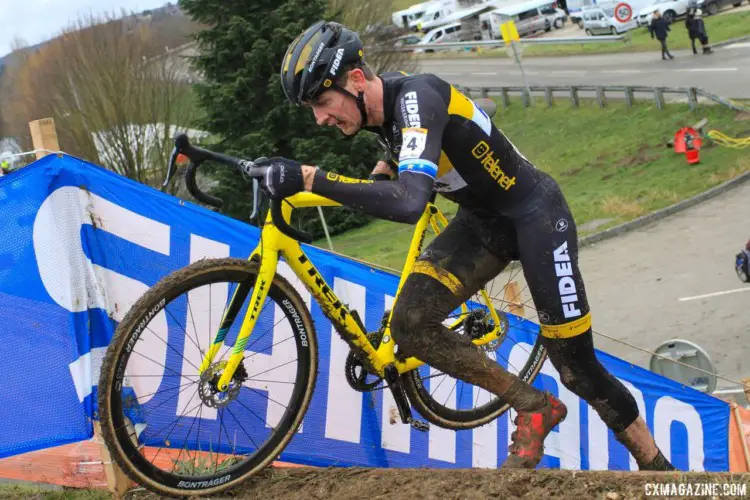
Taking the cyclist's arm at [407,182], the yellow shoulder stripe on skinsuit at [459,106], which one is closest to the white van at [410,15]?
the yellow shoulder stripe on skinsuit at [459,106]

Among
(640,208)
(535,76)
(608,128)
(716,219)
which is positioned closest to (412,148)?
(716,219)

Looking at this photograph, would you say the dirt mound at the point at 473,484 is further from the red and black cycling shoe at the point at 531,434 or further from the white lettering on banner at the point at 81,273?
the white lettering on banner at the point at 81,273

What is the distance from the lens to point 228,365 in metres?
4.70

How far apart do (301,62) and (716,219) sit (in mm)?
17268

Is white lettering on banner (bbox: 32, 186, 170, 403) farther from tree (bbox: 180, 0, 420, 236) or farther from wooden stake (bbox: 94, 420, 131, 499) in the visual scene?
tree (bbox: 180, 0, 420, 236)

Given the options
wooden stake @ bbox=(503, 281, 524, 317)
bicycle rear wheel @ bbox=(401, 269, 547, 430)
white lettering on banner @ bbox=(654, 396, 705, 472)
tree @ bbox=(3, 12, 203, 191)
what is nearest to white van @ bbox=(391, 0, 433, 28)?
tree @ bbox=(3, 12, 203, 191)

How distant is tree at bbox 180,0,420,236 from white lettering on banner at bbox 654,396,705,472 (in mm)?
17832

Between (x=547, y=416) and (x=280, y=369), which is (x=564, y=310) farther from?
(x=280, y=369)

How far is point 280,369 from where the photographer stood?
545cm

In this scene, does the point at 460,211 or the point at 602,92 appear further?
the point at 602,92

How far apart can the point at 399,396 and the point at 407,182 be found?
74.9 inches

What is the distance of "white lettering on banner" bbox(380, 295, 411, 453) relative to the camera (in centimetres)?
625

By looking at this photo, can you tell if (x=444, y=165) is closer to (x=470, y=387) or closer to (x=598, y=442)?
(x=470, y=387)

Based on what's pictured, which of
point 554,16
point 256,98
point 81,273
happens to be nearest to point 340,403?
point 81,273
